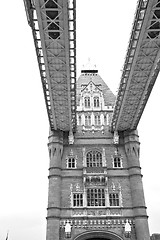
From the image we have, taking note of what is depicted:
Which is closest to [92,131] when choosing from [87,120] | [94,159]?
[87,120]

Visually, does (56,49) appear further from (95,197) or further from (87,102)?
(95,197)

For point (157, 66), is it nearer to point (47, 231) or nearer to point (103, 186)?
point (103, 186)

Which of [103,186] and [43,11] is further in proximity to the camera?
[103,186]

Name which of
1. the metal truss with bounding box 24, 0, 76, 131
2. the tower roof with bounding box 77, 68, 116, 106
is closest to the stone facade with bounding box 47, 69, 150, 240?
the tower roof with bounding box 77, 68, 116, 106

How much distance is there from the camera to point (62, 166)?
41062 mm

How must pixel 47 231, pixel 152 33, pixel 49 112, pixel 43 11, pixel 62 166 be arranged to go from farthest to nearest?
pixel 62 166, pixel 49 112, pixel 47 231, pixel 152 33, pixel 43 11

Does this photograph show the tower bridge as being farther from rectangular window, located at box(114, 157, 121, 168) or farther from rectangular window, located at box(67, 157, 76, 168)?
rectangular window, located at box(114, 157, 121, 168)

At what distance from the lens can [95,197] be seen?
38.8m

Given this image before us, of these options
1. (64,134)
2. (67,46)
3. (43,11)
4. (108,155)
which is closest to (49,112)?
(64,134)

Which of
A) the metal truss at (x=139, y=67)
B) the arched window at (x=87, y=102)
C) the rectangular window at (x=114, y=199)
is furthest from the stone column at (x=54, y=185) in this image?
the metal truss at (x=139, y=67)

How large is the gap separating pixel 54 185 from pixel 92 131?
10.1m

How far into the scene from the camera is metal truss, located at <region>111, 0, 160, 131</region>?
23.8m

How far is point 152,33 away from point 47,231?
2550 centimetres

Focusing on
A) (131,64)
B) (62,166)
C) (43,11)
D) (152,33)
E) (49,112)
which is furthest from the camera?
(62,166)
